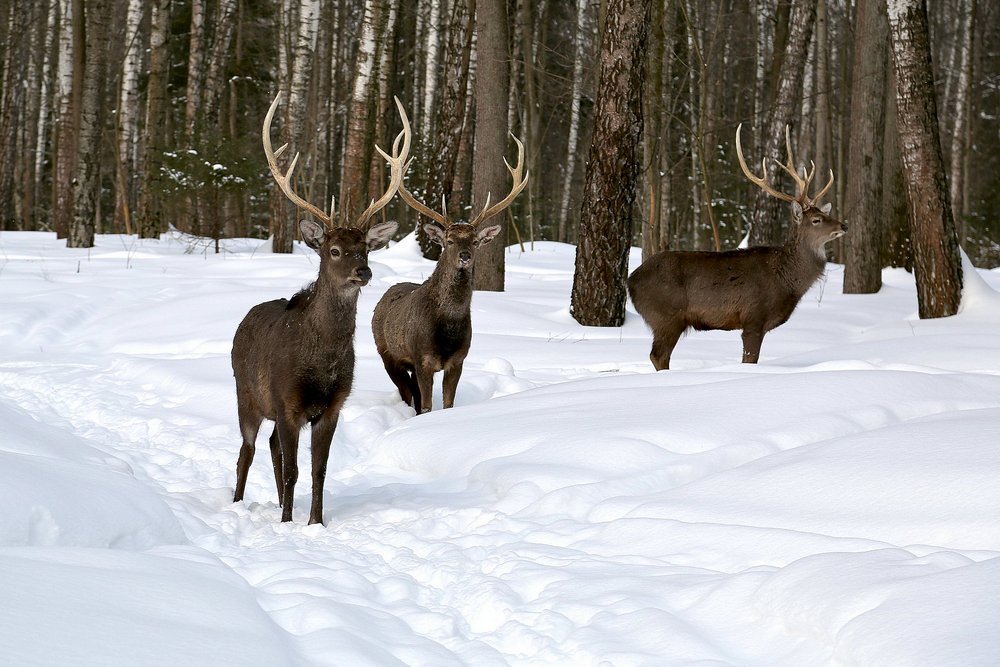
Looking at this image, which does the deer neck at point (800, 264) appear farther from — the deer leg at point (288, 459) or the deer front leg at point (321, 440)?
the deer leg at point (288, 459)

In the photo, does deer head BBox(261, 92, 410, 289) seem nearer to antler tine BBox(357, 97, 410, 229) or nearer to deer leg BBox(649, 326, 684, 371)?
antler tine BBox(357, 97, 410, 229)

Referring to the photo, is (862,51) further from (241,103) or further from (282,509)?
(241,103)

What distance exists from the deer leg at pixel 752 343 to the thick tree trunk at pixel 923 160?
249 centimetres

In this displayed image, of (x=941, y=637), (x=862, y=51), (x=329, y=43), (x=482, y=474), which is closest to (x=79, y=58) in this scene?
(x=329, y=43)

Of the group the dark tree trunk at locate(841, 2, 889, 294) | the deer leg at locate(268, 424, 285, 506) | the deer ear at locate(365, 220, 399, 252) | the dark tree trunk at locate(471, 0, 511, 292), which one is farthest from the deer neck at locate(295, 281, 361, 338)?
the dark tree trunk at locate(841, 2, 889, 294)

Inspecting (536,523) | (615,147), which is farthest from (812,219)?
(536,523)

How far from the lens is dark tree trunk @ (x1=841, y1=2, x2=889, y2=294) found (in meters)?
13.6

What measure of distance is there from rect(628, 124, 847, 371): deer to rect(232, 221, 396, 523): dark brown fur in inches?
152

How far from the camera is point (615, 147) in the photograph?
10.4m

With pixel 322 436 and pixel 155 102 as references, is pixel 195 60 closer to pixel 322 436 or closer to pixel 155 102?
pixel 155 102

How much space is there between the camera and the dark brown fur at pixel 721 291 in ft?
28.9

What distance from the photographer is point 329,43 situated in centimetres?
2838

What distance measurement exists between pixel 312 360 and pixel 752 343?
474cm

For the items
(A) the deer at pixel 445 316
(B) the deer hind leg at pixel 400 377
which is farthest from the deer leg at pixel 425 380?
(B) the deer hind leg at pixel 400 377
